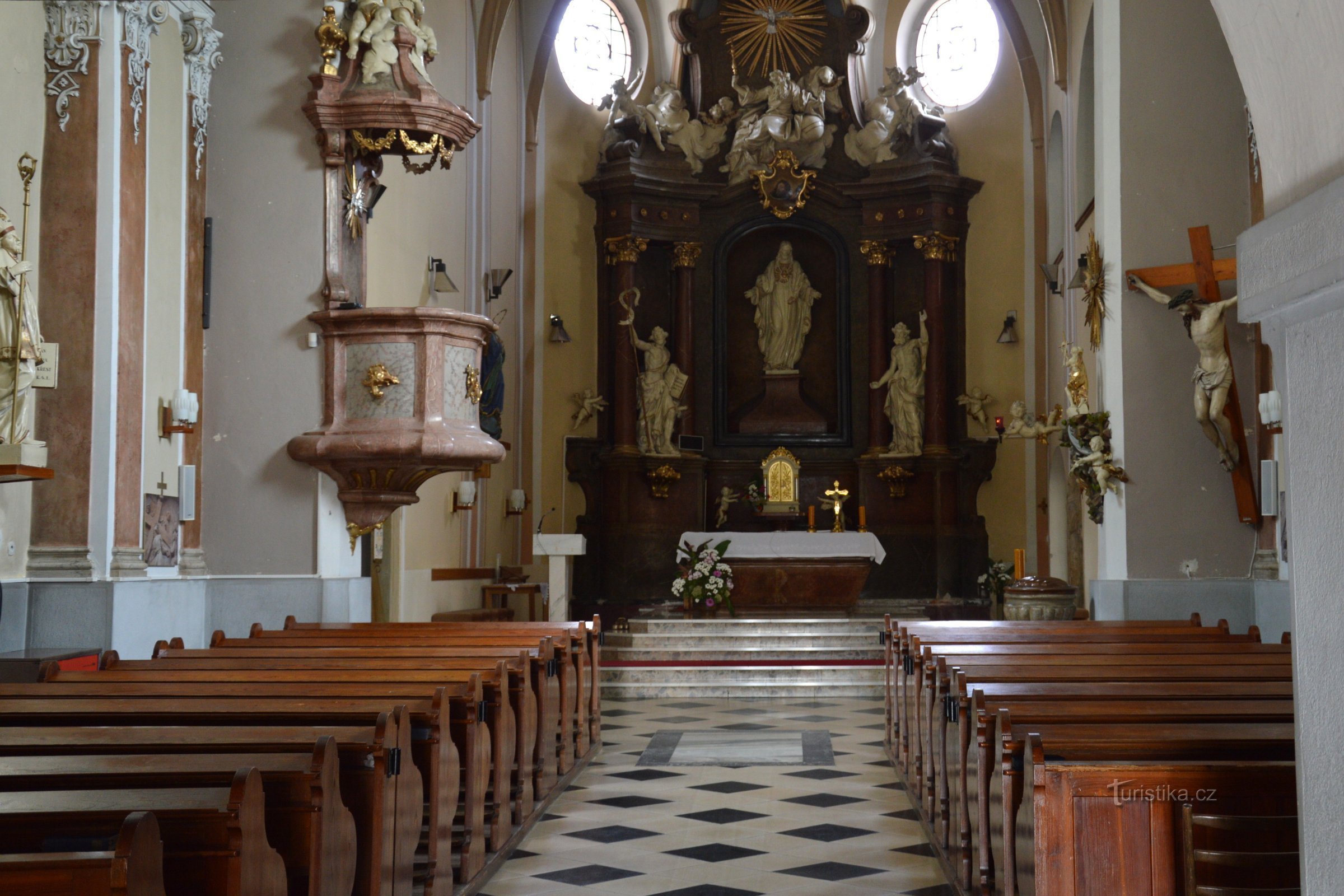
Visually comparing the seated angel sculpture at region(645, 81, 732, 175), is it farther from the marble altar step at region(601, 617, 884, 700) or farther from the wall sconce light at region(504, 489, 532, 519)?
the marble altar step at region(601, 617, 884, 700)

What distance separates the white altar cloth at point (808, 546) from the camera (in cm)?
1474

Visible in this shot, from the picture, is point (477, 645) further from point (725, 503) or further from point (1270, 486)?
point (725, 503)

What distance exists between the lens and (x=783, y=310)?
57.6ft

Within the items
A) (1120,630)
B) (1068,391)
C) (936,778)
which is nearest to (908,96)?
(1068,391)

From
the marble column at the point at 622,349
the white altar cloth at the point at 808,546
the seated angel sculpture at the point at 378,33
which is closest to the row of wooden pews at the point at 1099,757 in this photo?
the seated angel sculpture at the point at 378,33

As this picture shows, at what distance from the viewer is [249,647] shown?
6.94 metres

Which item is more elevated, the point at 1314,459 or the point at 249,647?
the point at 1314,459

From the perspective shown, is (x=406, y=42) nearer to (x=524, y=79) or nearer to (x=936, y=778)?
(x=936, y=778)

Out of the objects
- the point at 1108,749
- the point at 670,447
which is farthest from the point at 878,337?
the point at 1108,749

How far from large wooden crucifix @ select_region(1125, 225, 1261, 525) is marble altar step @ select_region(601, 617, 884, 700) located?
3.82 metres

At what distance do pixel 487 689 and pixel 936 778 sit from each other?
2093 mm

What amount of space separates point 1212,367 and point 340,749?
706 cm

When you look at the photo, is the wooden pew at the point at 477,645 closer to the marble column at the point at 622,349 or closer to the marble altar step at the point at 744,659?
the marble altar step at the point at 744,659

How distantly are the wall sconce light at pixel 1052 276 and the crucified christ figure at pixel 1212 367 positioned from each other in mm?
6481
